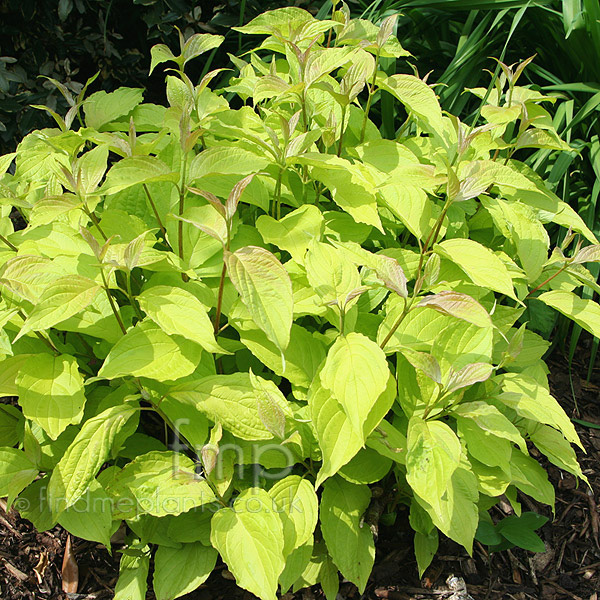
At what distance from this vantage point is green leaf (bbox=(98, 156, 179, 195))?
1357 millimetres

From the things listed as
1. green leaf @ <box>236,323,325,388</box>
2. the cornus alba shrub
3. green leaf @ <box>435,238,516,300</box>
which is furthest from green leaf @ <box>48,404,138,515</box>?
green leaf @ <box>435,238,516,300</box>

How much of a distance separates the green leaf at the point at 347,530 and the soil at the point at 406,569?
0.69ft

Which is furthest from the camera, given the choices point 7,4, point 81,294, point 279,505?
point 7,4

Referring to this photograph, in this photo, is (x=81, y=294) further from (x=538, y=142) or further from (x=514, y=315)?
(x=538, y=142)

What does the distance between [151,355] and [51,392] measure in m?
0.27

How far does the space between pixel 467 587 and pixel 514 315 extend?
828mm

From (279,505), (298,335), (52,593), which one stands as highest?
(298,335)

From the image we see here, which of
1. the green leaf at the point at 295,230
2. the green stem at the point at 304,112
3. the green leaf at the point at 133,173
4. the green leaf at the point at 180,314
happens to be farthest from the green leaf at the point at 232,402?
the green stem at the point at 304,112

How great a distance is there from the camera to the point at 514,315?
1664mm

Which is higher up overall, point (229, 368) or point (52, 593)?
point (229, 368)

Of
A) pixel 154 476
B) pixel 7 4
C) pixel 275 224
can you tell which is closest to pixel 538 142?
pixel 275 224

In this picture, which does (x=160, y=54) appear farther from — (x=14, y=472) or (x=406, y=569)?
(x=406, y=569)

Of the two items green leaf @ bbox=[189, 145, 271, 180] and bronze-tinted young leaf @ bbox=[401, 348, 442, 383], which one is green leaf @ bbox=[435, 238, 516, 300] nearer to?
bronze-tinted young leaf @ bbox=[401, 348, 442, 383]

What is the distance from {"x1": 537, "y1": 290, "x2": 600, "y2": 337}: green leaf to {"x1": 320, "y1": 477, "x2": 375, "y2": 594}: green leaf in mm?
736
